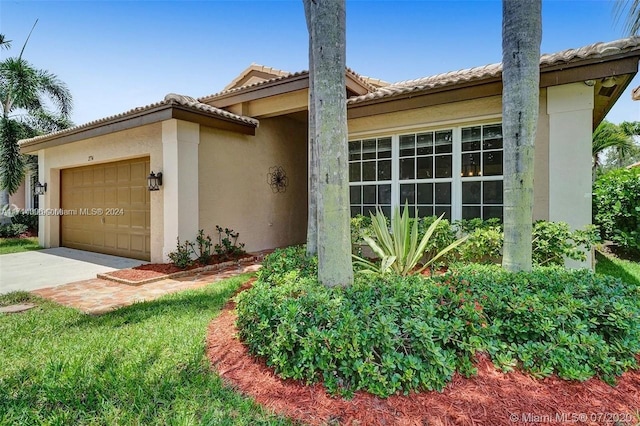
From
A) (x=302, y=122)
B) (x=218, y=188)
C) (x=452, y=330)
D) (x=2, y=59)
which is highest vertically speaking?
(x=2, y=59)

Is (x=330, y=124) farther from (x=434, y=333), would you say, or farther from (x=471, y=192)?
(x=471, y=192)

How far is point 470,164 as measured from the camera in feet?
22.1

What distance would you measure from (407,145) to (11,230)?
56.3ft

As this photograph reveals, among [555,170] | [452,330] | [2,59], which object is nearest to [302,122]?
[555,170]

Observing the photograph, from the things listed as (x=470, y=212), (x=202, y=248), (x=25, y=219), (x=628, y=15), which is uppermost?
(x=628, y=15)

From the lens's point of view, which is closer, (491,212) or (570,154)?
(570,154)

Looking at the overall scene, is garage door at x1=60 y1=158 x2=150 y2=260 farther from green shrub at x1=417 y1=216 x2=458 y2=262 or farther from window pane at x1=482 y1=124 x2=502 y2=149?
window pane at x1=482 y1=124 x2=502 y2=149

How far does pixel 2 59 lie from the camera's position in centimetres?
1238

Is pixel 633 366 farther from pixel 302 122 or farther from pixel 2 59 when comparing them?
pixel 2 59

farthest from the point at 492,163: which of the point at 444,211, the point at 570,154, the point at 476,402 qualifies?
the point at 476,402

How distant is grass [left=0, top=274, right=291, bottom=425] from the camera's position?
233cm

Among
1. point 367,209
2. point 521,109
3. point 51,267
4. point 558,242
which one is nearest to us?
point 521,109

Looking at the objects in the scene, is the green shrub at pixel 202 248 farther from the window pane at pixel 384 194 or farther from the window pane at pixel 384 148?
the window pane at pixel 384 148

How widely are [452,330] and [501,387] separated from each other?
56 centimetres
